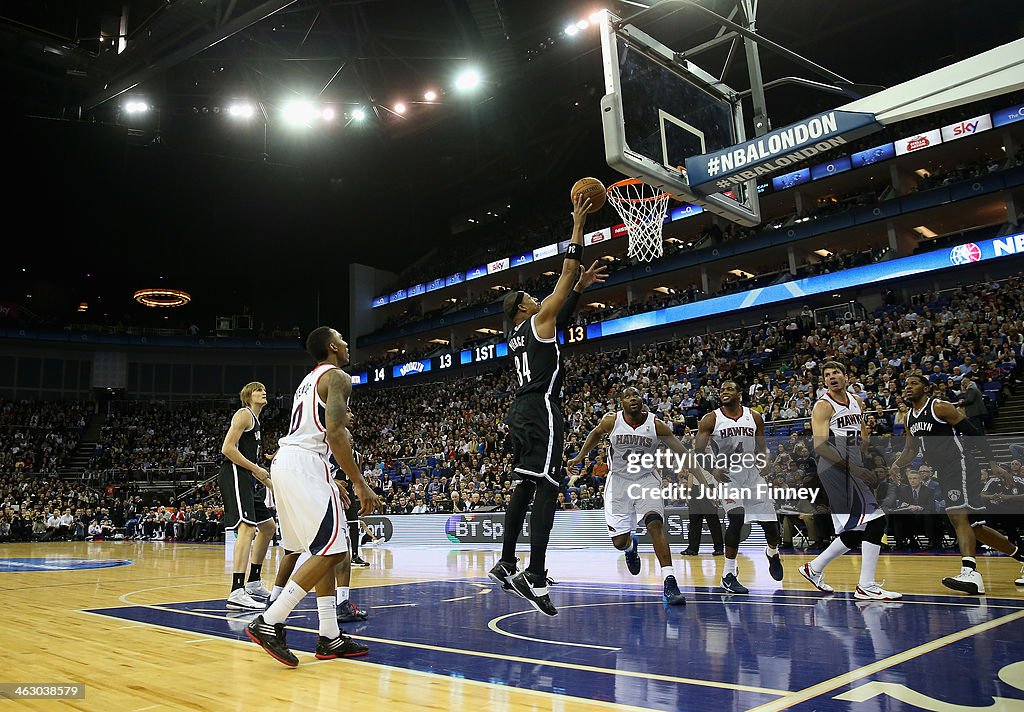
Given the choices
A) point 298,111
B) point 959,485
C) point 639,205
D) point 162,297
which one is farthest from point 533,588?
point 162,297

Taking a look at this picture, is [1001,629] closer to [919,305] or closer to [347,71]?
[919,305]

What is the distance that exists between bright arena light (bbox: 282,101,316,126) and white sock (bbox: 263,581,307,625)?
2048 cm

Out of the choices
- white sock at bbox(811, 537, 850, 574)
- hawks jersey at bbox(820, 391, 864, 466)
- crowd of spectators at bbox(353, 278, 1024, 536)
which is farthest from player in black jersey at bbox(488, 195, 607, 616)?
crowd of spectators at bbox(353, 278, 1024, 536)

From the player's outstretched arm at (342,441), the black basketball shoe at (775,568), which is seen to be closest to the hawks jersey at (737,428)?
the black basketball shoe at (775,568)

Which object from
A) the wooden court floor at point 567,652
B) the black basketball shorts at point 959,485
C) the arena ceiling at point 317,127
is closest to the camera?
the wooden court floor at point 567,652

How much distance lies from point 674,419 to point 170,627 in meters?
15.5

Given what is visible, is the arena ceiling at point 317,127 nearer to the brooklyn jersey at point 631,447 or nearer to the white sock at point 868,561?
the brooklyn jersey at point 631,447

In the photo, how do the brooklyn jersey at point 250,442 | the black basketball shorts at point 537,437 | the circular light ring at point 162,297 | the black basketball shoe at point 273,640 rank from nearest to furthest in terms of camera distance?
the black basketball shoe at point 273,640, the black basketball shorts at point 537,437, the brooklyn jersey at point 250,442, the circular light ring at point 162,297

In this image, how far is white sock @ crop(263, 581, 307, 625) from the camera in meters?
3.84

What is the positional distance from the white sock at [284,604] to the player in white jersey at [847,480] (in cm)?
420

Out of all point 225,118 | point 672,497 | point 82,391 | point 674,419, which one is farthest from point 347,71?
point 82,391

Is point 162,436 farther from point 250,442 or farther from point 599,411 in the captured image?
point 250,442

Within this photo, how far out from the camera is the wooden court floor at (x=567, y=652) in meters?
2.90

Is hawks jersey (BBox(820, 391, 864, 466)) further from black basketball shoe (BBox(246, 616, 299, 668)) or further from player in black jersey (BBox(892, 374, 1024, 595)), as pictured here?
black basketball shoe (BBox(246, 616, 299, 668))
